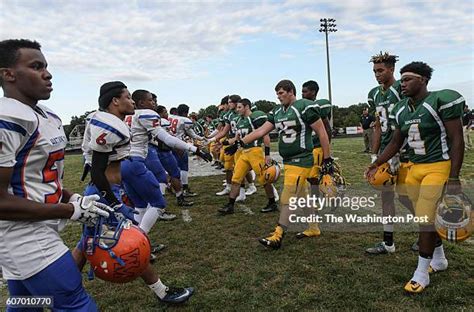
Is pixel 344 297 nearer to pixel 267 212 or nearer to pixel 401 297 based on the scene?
pixel 401 297

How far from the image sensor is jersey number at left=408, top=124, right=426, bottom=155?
3.78 m

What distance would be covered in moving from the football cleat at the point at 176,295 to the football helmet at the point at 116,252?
1.05 meters

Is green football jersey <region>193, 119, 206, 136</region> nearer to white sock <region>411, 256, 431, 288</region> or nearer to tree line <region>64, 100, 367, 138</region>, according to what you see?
white sock <region>411, 256, 431, 288</region>

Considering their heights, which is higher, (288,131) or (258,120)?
(258,120)

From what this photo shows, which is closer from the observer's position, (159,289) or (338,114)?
(159,289)

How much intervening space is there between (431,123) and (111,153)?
3.02 metres

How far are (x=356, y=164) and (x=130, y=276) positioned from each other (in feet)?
39.3

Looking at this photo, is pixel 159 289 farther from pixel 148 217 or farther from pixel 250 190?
pixel 250 190

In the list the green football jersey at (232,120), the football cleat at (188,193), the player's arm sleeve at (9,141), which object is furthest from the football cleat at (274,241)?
the football cleat at (188,193)

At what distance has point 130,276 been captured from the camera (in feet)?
8.55

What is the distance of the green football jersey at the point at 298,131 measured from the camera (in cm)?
523

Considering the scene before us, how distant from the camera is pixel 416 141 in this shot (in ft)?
12.5

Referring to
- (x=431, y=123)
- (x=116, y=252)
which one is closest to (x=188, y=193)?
(x=431, y=123)

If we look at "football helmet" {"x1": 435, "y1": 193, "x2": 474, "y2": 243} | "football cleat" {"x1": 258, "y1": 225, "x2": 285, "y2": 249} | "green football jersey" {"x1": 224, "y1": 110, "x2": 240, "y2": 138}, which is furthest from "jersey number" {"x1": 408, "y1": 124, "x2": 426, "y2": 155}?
"green football jersey" {"x1": 224, "y1": 110, "x2": 240, "y2": 138}
